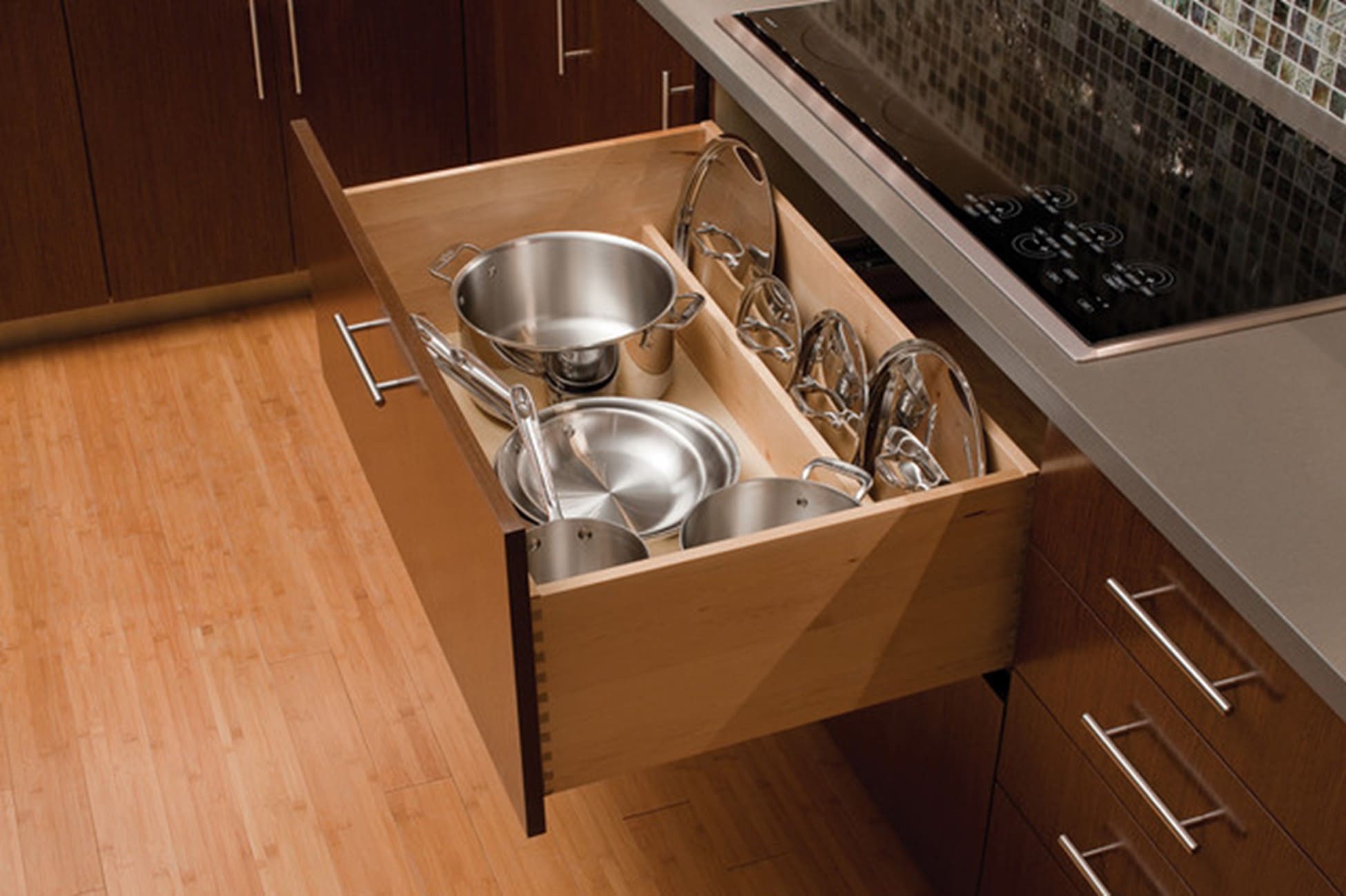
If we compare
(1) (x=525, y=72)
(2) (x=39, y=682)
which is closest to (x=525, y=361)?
(2) (x=39, y=682)

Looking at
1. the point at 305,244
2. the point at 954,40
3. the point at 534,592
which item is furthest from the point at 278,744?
the point at 954,40

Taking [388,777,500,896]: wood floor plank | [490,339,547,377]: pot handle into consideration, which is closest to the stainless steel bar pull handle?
[490,339,547,377]: pot handle

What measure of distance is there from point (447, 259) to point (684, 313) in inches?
11.2

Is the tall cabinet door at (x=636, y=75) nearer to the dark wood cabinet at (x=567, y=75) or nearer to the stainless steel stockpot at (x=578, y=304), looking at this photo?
the dark wood cabinet at (x=567, y=75)

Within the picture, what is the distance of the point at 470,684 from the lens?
5.17 ft

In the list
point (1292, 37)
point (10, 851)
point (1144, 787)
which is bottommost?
point (10, 851)

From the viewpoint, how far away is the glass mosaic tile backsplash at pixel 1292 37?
1786mm

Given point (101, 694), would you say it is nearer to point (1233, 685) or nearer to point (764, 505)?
point (764, 505)

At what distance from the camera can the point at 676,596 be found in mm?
1393

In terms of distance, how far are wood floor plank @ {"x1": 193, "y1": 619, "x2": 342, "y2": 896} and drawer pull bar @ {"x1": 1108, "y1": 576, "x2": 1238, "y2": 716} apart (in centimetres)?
105

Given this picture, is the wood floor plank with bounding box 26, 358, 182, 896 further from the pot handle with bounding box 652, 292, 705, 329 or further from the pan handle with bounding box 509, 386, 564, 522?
the pot handle with bounding box 652, 292, 705, 329

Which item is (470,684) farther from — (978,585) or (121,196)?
(121,196)

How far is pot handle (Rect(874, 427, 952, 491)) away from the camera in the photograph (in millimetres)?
1604

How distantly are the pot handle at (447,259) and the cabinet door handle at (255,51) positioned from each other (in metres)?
1.06
